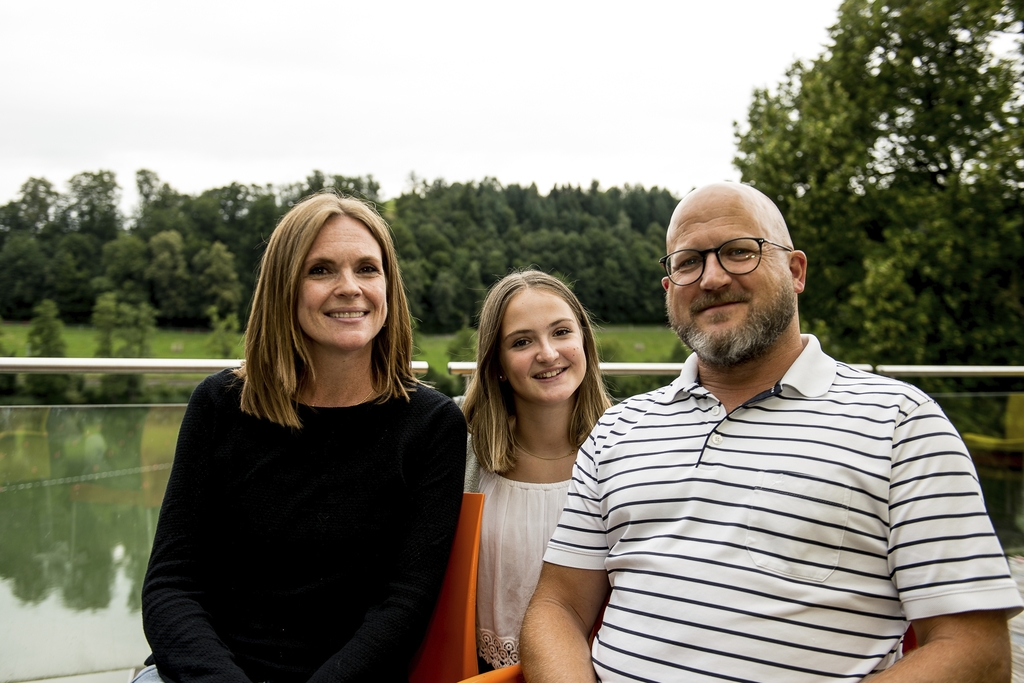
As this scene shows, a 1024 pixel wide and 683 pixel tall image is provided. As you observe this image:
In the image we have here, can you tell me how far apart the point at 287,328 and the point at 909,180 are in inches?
609

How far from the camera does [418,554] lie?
158cm

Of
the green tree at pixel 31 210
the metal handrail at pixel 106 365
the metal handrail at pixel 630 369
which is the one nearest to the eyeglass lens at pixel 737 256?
the metal handrail at pixel 630 369

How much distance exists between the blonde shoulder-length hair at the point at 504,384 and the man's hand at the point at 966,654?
1.03 m

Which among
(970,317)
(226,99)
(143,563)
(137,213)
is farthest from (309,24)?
(143,563)

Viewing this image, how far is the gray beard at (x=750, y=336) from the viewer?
1498mm

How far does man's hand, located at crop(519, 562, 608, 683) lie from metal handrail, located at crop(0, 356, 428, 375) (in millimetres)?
1423

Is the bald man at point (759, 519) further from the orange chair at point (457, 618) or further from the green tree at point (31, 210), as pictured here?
the green tree at point (31, 210)

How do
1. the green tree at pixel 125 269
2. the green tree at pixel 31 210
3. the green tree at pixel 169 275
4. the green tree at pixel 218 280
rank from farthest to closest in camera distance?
the green tree at pixel 218 280
the green tree at pixel 169 275
the green tree at pixel 125 269
the green tree at pixel 31 210

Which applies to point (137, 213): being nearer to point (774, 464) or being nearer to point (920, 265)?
point (920, 265)

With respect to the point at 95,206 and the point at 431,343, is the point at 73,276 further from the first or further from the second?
the point at 431,343

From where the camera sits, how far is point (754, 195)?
1599mm

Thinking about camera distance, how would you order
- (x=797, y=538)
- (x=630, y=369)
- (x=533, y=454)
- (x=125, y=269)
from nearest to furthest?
(x=797, y=538), (x=533, y=454), (x=630, y=369), (x=125, y=269)

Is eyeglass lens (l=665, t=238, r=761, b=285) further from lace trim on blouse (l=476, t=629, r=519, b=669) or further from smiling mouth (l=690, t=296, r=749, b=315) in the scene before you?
lace trim on blouse (l=476, t=629, r=519, b=669)

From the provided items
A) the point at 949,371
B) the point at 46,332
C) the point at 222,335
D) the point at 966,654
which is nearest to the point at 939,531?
the point at 966,654
